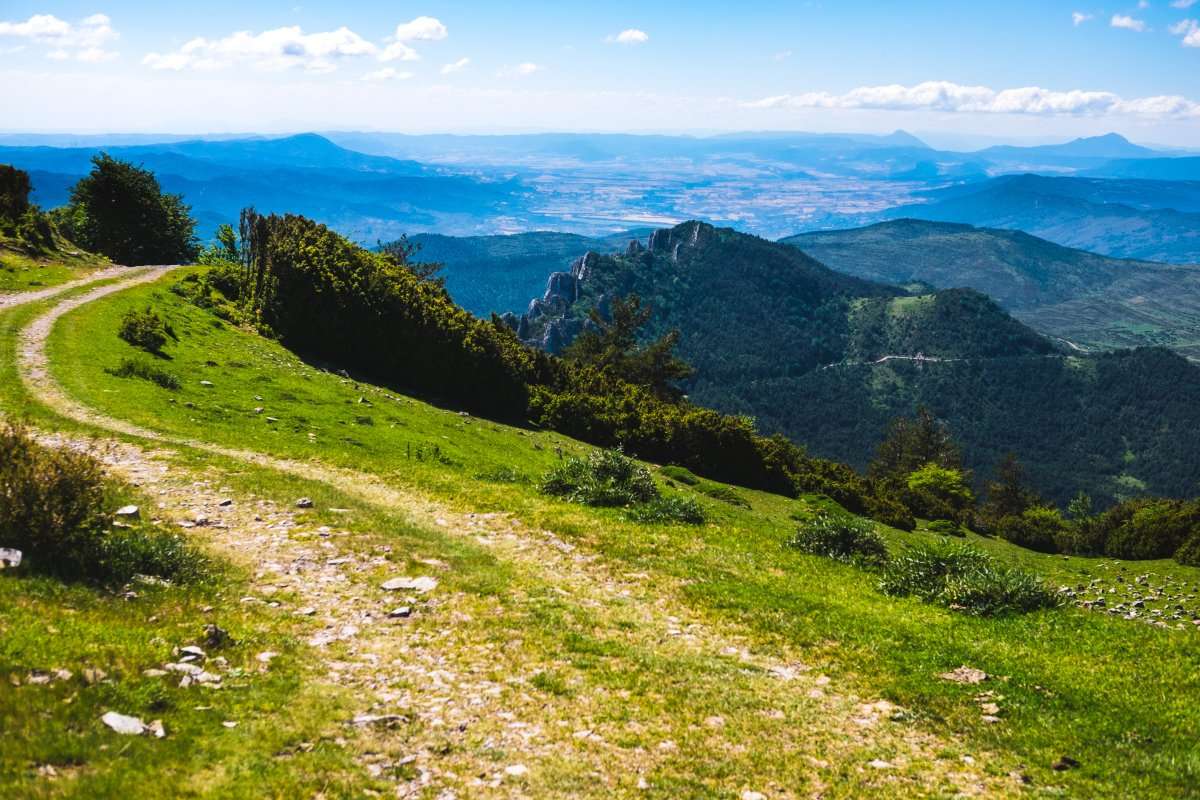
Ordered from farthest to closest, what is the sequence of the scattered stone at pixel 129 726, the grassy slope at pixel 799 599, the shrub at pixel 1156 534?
the shrub at pixel 1156 534 < the grassy slope at pixel 799 599 < the scattered stone at pixel 129 726

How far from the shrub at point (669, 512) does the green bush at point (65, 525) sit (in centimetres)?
1137

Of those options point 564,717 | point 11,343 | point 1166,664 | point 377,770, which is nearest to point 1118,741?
point 1166,664

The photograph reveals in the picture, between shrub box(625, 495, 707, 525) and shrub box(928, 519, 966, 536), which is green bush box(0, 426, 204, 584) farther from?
shrub box(928, 519, 966, 536)

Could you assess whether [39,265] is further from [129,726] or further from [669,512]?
[129,726]

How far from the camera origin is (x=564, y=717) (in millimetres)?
9219

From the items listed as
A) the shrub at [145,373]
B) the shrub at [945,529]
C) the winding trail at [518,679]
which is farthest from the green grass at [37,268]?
the shrub at [945,529]

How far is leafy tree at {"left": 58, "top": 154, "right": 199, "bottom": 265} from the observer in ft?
186

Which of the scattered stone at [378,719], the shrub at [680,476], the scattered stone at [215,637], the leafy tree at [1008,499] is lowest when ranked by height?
the leafy tree at [1008,499]

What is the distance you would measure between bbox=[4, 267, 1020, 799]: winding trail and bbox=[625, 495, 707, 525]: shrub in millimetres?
3434

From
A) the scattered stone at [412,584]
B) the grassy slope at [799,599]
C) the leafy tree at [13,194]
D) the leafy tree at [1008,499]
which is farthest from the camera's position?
the leafy tree at [1008,499]

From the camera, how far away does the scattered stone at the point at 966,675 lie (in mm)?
10954

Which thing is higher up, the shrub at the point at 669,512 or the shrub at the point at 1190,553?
the shrub at the point at 669,512

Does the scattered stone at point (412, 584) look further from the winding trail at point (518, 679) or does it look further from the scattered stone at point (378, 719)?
the scattered stone at point (378, 719)

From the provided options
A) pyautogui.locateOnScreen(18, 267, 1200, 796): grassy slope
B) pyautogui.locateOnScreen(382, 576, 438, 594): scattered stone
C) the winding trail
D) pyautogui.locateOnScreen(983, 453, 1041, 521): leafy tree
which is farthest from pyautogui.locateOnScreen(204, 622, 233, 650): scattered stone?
pyautogui.locateOnScreen(983, 453, 1041, 521): leafy tree
